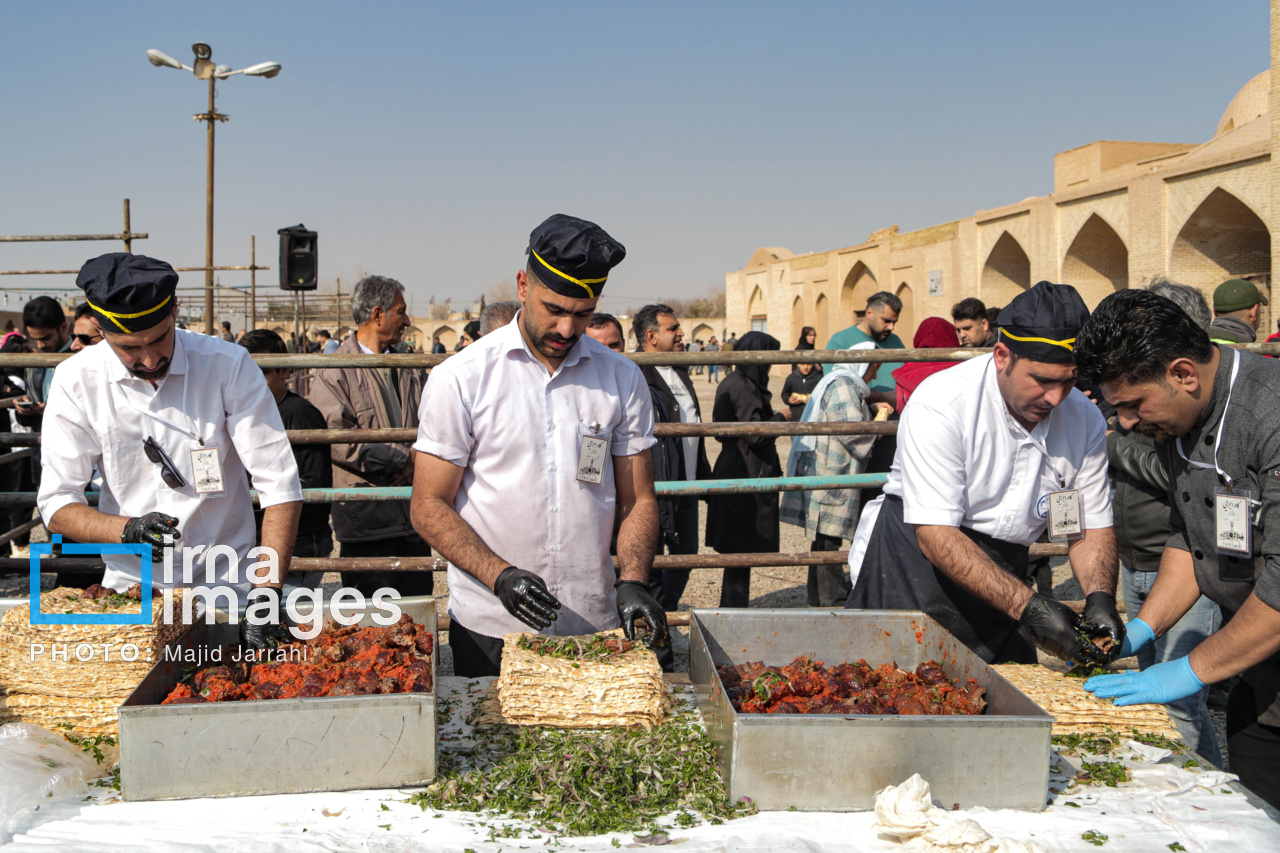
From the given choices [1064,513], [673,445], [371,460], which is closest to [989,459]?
[1064,513]

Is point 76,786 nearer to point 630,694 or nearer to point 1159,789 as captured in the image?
point 630,694

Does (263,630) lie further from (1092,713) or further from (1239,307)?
(1239,307)

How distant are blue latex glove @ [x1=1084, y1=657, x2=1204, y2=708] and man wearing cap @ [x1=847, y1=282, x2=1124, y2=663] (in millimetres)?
160

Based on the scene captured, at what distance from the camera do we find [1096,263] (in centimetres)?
2275

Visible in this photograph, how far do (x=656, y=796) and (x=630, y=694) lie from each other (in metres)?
0.27

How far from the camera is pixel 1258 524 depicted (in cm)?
207

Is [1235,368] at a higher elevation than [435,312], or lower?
lower

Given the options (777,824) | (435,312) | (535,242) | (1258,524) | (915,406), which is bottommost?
(777,824)

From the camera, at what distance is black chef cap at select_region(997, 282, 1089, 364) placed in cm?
236

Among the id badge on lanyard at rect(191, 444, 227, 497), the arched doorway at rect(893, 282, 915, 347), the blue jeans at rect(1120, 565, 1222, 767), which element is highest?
the arched doorway at rect(893, 282, 915, 347)

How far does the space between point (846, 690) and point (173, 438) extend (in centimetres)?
184

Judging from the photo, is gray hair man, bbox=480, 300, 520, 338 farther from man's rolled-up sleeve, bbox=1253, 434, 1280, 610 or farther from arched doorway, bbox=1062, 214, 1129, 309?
arched doorway, bbox=1062, 214, 1129, 309

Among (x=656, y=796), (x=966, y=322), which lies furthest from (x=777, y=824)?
(x=966, y=322)

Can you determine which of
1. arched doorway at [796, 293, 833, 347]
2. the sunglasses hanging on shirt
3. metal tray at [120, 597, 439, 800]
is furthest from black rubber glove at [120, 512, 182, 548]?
arched doorway at [796, 293, 833, 347]
